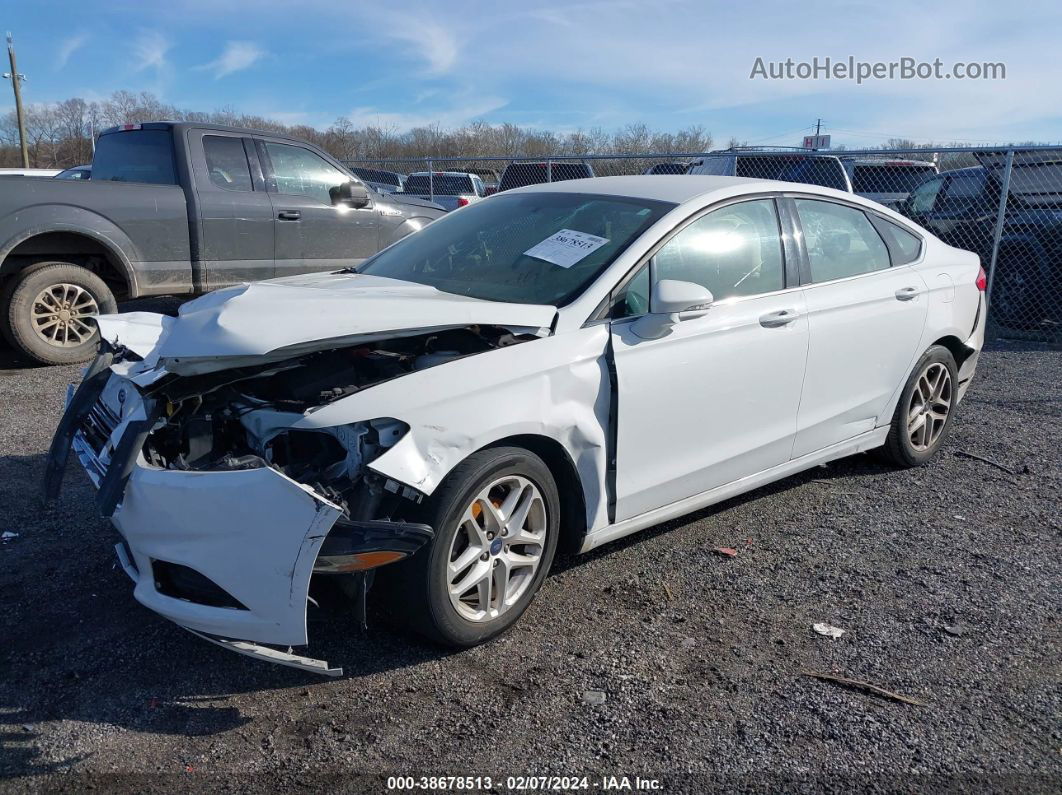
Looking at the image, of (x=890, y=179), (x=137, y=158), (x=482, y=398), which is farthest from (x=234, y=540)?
(x=890, y=179)

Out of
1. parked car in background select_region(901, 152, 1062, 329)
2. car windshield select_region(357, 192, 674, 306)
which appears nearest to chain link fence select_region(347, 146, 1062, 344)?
parked car in background select_region(901, 152, 1062, 329)

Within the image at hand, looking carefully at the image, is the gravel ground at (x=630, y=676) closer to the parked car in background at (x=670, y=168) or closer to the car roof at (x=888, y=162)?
the car roof at (x=888, y=162)

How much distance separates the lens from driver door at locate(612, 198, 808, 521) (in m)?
3.55

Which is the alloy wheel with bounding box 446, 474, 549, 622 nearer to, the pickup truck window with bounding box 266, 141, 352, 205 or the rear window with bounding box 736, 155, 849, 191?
the pickup truck window with bounding box 266, 141, 352, 205

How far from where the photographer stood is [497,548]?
3.18 metres

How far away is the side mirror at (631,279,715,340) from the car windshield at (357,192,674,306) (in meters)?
0.27

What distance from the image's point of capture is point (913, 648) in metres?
3.31

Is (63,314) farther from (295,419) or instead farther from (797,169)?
(797,169)

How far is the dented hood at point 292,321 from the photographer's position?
2.93 m

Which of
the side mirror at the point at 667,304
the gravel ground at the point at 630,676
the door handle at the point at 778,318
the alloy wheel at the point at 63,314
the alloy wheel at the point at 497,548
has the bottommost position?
the gravel ground at the point at 630,676

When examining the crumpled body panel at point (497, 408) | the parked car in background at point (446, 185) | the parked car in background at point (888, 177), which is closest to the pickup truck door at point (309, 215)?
the crumpled body panel at point (497, 408)

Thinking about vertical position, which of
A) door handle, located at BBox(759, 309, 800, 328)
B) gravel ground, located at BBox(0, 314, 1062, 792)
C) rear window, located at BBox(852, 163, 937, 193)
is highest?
rear window, located at BBox(852, 163, 937, 193)

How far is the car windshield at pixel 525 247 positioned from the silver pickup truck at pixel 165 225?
12.4 ft

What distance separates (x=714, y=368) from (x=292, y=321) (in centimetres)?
181
